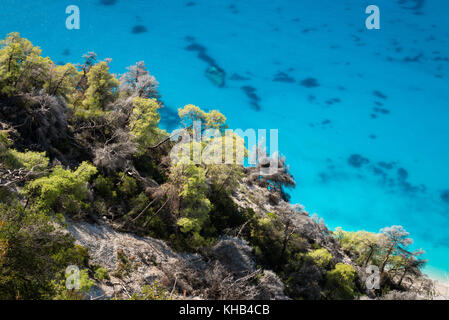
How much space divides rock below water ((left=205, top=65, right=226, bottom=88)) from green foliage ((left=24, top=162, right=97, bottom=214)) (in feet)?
250

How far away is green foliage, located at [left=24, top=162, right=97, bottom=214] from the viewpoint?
22.6 meters

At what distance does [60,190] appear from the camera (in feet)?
77.5

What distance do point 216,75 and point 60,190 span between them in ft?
280

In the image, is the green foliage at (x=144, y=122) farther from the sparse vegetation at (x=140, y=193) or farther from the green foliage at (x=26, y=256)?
A: the green foliage at (x=26, y=256)

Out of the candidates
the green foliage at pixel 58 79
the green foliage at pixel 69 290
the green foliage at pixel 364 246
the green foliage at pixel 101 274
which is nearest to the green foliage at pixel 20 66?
the green foliage at pixel 58 79

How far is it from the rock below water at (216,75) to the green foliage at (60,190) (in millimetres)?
76100

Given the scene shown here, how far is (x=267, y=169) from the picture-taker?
6072 cm

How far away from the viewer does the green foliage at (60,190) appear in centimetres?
2259

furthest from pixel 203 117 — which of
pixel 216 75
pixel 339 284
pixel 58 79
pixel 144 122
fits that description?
pixel 216 75

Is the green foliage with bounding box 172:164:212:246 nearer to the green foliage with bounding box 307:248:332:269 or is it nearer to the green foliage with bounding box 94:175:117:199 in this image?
the green foliage with bounding box 94:175:117:199

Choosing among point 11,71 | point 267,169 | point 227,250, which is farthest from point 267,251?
point 11,71

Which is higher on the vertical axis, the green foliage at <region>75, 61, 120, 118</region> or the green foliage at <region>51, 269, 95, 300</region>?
the green foliage at <region>75, 61, 120, 118</region>

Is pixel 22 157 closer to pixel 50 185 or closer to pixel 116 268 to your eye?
pixel 50 185

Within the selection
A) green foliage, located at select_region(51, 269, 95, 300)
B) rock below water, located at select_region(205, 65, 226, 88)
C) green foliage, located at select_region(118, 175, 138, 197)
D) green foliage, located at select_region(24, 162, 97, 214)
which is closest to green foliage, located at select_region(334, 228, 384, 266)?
green foliage, located at select_region(118, 175, 138, 197)
